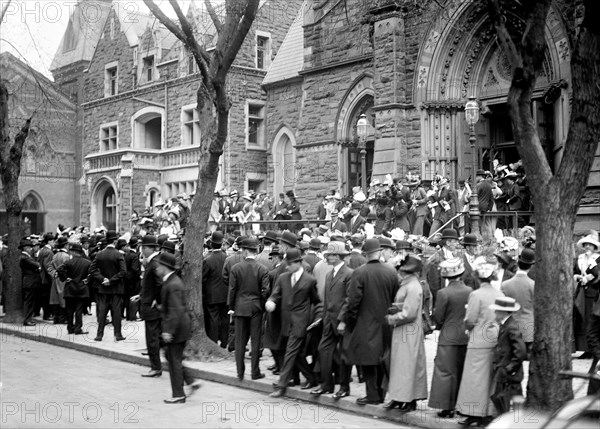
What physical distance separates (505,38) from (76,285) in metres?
10.5

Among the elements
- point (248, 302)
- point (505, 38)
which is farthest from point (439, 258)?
point (505, 38)

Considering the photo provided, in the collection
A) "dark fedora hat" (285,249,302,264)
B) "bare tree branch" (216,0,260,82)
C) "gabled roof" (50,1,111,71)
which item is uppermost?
"gabled roof" (50,1,111,71)

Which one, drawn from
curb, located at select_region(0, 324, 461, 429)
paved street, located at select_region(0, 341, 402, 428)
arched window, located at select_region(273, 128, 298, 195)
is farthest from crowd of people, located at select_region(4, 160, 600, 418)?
arched window, located at select_region(273, 128, 298, 195)

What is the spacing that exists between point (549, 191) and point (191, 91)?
30.0 m

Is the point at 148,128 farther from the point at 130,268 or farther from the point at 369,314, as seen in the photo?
the point at 369,314

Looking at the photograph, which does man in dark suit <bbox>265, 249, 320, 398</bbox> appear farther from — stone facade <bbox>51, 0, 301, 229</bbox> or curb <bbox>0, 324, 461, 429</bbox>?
stone facade <bbox>51, 0, 301, 229</bbox>

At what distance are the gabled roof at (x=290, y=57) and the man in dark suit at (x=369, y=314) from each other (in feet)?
76.6

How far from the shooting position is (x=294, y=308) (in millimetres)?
9758

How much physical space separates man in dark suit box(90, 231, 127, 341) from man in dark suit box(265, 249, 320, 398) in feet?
16.6

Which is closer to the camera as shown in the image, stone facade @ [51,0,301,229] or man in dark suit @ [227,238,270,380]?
man in dark suit @ [227,238,270,380]

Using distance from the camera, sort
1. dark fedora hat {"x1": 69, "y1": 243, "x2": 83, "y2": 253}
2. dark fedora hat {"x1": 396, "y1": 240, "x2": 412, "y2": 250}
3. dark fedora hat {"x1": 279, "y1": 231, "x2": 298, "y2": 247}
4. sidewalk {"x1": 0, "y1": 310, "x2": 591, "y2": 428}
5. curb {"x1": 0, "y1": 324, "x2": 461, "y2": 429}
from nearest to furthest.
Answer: curb {"x1": 0, "y1": 324, "x2": 461, "y2": 429} → sidewalk {"x1": 0, "y1": 310, "x2": 591, "y2": 428} → dark fedora hat {"x1": 279, "y1": 231, "x2": 298, "y2": 247} → dark fedora hat {"x1": 396, "y1": 240, "x2": 412, "y2": 250} → dark fedora hat {"x1": 69, "y1": 243, "x2": 83, "y2": 253}

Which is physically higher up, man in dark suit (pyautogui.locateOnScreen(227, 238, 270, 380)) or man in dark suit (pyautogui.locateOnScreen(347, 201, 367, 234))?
man in dark suit (pyautogui.locateOnScreen(347, 201, 367, 234))

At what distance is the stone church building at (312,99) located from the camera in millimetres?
20531

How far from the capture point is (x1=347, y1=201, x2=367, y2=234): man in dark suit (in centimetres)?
1770
